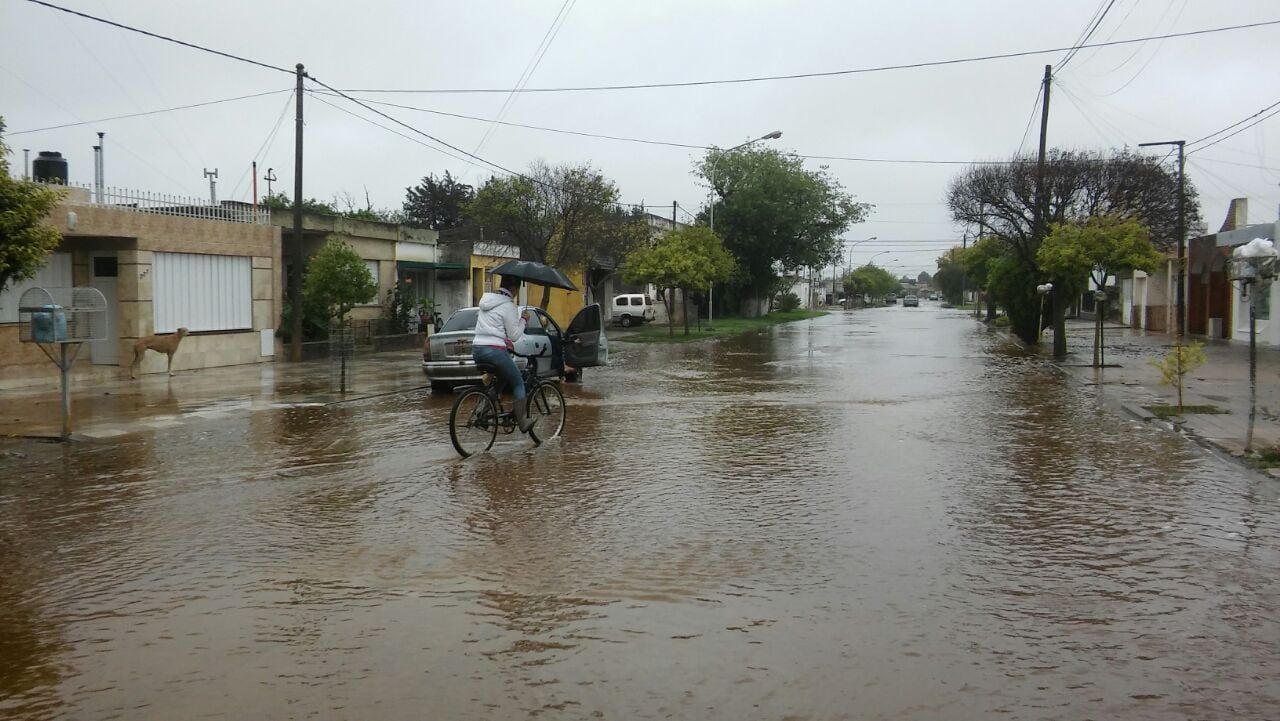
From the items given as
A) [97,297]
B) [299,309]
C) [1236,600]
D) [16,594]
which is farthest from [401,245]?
[1236,600]

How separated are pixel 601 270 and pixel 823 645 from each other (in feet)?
137

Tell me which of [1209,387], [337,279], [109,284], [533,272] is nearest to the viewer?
[533,272]

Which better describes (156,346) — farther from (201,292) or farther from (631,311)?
(631,311)

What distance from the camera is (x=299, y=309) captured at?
23344 millimetres

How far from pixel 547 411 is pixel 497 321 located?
167 cm

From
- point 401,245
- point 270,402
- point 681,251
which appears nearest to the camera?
point 270,402

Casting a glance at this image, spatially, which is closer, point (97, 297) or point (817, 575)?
point (817, 575)

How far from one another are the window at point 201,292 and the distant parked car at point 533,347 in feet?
23.4

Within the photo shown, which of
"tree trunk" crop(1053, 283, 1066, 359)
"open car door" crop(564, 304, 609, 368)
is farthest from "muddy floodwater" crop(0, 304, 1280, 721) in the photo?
"tree trunk" crop(1053, 283, 1066, 359)

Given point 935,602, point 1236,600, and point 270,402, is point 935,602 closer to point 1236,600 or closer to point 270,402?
point 1236,600

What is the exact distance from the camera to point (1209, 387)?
17.8 meters

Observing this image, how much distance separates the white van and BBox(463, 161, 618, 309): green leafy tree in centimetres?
1570

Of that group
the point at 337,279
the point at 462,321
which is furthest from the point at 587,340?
the point at 337,279

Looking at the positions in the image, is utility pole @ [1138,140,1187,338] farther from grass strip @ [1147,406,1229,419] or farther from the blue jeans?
the blue jeans
